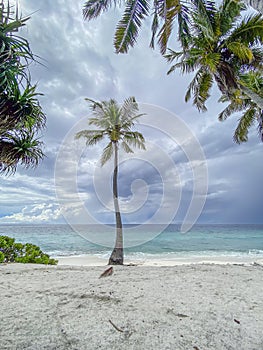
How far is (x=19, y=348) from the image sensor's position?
226 cm

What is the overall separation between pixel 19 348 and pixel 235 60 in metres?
10.2

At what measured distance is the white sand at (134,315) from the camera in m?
2.35

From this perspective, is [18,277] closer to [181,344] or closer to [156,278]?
[156,278]

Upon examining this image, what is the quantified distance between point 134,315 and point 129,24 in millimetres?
7517

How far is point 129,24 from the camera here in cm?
707

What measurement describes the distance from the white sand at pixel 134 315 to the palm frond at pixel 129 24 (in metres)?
6.91

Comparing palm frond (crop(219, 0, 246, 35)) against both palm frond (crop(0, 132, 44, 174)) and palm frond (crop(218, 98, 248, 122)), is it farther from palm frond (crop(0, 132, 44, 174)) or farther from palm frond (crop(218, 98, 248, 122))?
palm frond (crop(0, 132, 44, 174))

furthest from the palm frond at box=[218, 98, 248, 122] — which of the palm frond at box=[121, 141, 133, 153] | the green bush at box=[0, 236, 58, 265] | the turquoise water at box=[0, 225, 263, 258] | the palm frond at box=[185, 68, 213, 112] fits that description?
the turquoise water at box=[0, 225, 263, 258]

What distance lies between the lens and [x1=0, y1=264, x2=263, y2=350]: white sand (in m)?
2.35

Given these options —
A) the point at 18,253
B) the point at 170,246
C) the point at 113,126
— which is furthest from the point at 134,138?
the point at 170,246

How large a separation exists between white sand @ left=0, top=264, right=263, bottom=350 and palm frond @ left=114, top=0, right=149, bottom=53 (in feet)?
22.7

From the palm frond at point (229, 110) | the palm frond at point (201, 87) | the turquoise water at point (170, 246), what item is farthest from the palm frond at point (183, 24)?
the turquoise water at point (170, 246)

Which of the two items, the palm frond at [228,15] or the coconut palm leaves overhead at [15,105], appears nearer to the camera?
the coconut palm leaves overhead at [15,105]

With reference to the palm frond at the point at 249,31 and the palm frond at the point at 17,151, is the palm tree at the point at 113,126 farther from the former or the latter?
the palm frond at the point at 17,151
